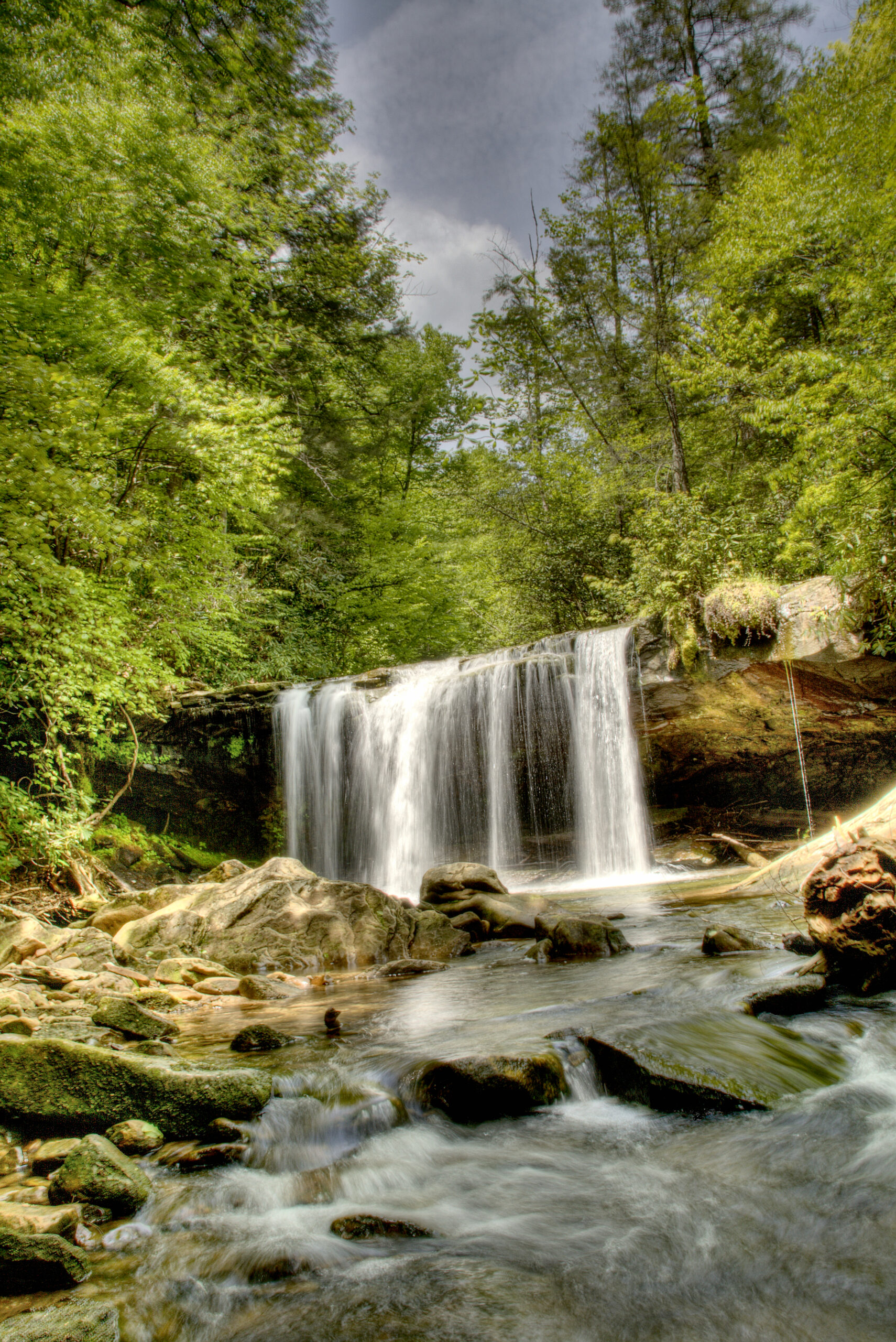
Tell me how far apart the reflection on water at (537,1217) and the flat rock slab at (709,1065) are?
0.08m

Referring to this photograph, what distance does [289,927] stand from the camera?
6824 millimetres

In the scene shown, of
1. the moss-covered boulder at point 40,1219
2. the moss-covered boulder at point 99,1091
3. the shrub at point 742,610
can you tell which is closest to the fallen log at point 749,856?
the shrub at point 742,610

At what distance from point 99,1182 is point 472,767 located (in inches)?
411

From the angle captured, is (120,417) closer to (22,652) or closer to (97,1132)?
(22,652)

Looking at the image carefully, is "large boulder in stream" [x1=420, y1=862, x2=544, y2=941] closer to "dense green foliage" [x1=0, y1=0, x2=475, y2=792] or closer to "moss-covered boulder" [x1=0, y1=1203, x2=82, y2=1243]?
"dense green foliage" [x1=0, y1=0, x2=475, y2=792]

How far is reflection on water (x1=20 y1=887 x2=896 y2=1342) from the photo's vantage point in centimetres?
194

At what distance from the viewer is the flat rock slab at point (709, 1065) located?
3.09 m

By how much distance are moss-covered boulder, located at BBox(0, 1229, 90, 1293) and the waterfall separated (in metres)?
10.2

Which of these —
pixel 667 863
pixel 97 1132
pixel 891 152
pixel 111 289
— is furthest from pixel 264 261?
pixel 97 1132

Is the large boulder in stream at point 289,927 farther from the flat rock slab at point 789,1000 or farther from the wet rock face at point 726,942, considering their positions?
the flat rock slab at point 789,1000

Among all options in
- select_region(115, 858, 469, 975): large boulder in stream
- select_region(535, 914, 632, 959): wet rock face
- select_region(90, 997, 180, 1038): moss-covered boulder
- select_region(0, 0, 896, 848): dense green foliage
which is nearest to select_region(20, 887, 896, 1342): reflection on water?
select_region(90, 997, 180, 1038): moss-covered boulder

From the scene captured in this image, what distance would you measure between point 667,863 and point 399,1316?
10.4m

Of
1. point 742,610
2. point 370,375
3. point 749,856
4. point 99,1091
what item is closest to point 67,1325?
point 99,1091

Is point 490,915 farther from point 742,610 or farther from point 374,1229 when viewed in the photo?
point 742,610
